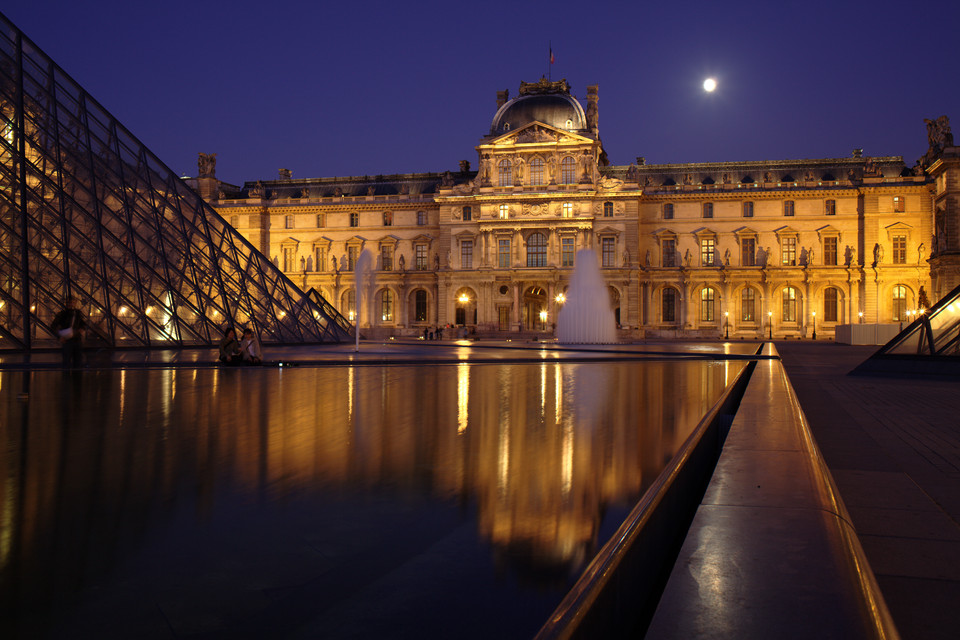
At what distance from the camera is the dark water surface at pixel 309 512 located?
8.05 ft

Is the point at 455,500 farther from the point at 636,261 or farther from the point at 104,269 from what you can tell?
the point at 636,261

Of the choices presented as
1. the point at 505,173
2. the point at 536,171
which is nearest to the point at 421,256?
the point at 505,173

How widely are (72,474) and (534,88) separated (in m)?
53.7

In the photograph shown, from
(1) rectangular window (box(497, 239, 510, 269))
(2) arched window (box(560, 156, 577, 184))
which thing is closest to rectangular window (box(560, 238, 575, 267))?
(1) rectangular window (box(497, 239, 510, 269))

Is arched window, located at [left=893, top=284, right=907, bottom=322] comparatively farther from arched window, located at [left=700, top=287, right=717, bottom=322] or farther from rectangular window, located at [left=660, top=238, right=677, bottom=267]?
rectangular window, located at [left=660, top=238, right=677, bottom=267]

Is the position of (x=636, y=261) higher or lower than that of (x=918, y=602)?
higher

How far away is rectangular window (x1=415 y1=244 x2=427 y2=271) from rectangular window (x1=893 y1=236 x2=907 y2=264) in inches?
1253

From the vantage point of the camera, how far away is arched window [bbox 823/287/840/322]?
51.1m

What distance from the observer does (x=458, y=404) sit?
8.84m

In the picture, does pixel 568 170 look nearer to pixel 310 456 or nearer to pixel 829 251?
pixel 829 251

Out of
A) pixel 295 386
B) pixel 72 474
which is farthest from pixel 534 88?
pixel 72 474

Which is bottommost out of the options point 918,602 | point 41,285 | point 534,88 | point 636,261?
point 918,602

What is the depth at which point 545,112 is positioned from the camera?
52.6 m

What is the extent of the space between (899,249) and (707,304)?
41.1 ft
